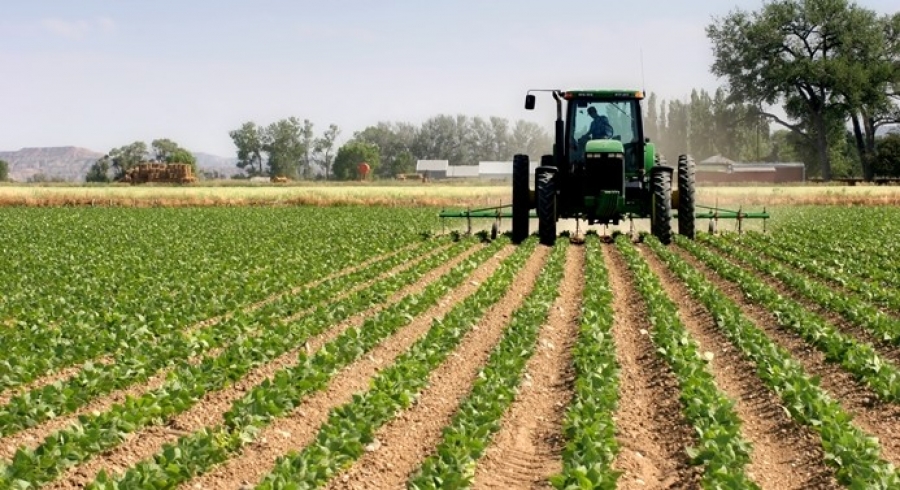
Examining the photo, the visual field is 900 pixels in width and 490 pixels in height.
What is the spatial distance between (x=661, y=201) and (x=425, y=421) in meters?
13.8

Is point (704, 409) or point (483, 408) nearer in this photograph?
point (704, 409)

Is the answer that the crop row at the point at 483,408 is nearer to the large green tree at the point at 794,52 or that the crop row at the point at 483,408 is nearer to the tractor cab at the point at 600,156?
the tractor cab at the point at 600,156

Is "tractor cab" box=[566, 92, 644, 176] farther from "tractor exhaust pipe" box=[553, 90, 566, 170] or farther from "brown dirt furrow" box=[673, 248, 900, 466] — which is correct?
"brown dirt furrow" box=[673, 248, 900, 466]

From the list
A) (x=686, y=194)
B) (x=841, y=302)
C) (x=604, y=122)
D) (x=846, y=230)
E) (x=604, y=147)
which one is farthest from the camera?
(x=846, y=230)

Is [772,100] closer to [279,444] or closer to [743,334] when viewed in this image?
[743,334]

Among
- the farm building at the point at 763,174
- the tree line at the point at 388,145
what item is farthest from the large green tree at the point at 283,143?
the farm building at the point at 763,174

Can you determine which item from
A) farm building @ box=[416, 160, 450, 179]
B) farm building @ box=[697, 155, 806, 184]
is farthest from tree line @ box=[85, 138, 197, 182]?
farm building @ box=[697, 155, 806, 184]

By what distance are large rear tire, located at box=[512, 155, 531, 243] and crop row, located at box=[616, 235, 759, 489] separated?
9.23 m

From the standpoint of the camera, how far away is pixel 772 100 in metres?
76.6

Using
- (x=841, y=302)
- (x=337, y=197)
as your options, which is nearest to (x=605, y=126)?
(x=841, y=302)

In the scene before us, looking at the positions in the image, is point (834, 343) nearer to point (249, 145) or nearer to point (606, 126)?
point (606, 126)

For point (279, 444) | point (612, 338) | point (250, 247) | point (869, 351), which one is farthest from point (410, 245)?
point (279, 444)

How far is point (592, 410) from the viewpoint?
764 centimetres

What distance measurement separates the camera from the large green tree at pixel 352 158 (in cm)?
13862
